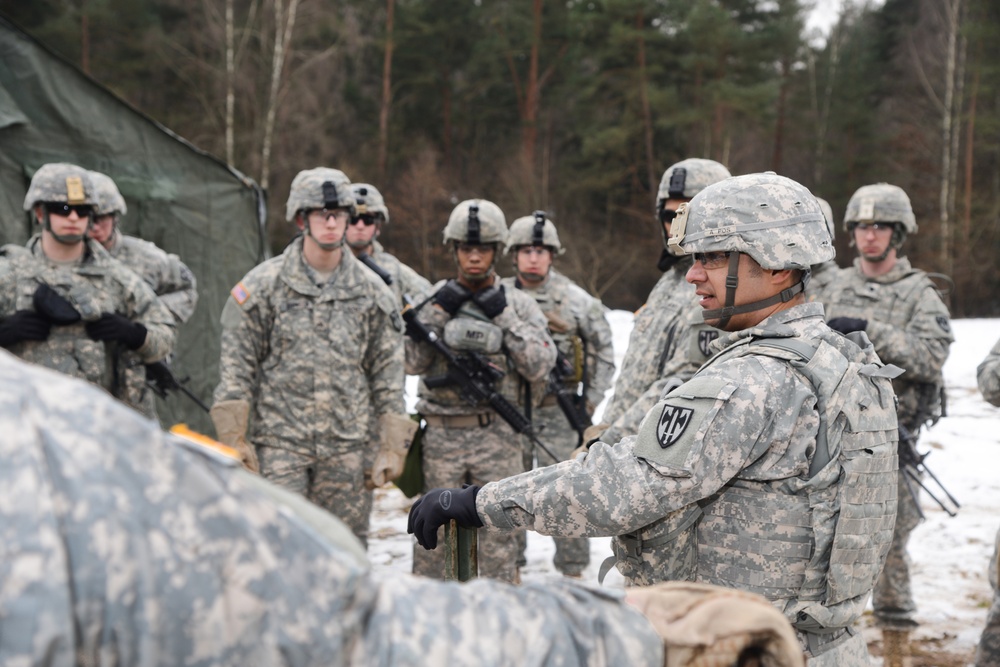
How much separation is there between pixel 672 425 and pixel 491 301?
9.66ft

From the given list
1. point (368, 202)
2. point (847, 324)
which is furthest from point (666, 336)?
point (368, 202)

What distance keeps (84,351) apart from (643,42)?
66.8 ft

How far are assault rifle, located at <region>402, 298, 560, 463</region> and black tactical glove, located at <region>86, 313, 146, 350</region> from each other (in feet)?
4.85

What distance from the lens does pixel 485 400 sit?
507 cm

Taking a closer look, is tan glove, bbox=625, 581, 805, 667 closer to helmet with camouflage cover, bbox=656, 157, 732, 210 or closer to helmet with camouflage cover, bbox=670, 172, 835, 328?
helmet with camouflage cover, bbox=670, 172, 835, 328

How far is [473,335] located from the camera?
4961 mm

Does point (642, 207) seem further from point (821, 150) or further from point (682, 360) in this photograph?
point (682, 360)

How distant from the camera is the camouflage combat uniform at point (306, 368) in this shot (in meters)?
4.51

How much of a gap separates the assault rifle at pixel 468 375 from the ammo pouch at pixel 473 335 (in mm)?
69

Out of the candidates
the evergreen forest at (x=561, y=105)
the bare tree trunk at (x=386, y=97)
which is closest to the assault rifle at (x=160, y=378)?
the evergreen forest at (x=561, y=105)

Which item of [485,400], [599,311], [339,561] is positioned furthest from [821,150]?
[339,561]

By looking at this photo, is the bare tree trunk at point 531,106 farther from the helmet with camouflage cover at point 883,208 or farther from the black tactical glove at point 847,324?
the black tactical glove at point 847,324

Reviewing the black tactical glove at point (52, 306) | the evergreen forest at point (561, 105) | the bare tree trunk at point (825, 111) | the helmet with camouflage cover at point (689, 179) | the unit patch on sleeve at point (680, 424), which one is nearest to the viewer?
the unit patch on sleeve at point (680, 424)

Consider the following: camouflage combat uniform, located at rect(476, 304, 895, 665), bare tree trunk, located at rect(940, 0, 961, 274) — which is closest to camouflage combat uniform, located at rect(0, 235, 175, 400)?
camouflage combat uniform, located at rect(476, 304, 895, 665)
